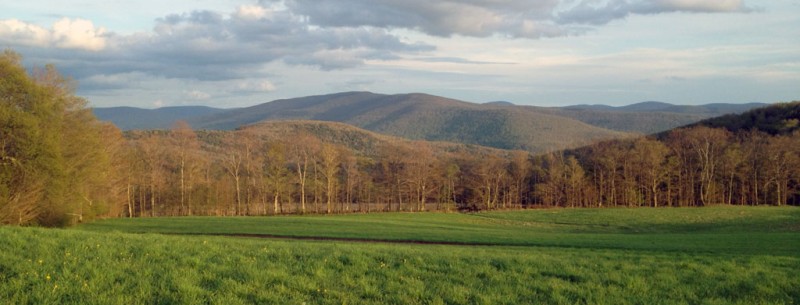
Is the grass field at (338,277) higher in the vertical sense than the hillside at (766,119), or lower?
lower

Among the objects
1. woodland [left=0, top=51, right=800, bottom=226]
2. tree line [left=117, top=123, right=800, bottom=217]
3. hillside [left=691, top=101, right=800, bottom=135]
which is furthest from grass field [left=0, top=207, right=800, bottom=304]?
hillside [left=691, top=101, right=800, bottom=135]

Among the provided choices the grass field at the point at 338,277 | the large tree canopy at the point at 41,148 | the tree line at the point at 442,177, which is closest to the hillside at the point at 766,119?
the tree line at the point at 442,177

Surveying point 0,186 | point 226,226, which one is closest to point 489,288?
point 0,186

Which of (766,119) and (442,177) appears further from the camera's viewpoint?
(766,119)

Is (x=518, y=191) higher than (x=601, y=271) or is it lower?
lower

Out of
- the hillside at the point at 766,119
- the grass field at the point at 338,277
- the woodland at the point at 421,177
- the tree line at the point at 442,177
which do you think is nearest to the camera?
the grass field at the point at 338,277

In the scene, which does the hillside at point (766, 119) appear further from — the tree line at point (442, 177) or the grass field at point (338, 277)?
the grass field at point (338, 277)

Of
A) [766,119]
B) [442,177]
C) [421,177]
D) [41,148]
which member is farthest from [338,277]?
[766,119]

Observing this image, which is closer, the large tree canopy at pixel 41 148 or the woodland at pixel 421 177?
the large tree canopy at pixel 41 148

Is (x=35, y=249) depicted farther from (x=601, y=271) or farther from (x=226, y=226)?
(x=226, y=226)

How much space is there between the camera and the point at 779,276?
1256 cm

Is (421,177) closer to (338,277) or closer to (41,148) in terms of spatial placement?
(41,148)

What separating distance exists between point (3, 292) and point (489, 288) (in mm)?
8754

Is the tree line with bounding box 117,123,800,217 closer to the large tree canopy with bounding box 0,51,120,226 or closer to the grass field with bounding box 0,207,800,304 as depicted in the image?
the large tree canopy with bounding box 0,51,120,226
